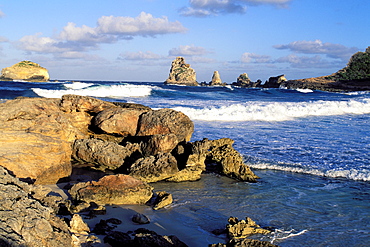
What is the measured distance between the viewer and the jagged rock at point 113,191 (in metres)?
5.30

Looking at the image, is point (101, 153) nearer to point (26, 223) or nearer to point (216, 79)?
point (26, 223)

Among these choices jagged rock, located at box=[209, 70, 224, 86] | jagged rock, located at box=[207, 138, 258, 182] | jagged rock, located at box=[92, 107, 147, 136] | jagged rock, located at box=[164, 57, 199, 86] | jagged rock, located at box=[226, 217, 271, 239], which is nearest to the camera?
jagged rock, located at box=[226, 217, 271, 239]

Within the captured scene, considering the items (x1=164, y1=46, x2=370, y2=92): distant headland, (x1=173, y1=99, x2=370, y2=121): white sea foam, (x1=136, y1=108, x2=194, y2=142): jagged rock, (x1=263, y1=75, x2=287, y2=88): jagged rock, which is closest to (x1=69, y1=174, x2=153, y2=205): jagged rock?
(x1=136, y1=108, x2=194, y2=142): jagged rock

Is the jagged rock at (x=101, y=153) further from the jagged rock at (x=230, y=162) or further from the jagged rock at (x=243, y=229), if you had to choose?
the jagged rock at (x=243, y=229)

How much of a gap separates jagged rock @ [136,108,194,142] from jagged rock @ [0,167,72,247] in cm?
485

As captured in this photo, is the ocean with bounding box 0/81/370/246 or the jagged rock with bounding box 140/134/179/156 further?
the jagged rock with bounding box 140/134/179/156

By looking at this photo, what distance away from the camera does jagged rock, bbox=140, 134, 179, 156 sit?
299 inches

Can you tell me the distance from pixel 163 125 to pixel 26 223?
5.46m

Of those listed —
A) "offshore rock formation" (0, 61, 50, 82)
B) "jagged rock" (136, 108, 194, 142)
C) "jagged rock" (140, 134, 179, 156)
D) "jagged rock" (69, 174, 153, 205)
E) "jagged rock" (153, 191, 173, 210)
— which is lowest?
"jagged rock" (153, 191, 173, 210)

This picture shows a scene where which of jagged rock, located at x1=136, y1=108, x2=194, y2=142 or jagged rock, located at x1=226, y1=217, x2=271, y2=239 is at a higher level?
jagged rock, located at x1=136, y1=108, x2=194, y2=142

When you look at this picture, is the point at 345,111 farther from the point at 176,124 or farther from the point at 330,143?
the point at 176,124

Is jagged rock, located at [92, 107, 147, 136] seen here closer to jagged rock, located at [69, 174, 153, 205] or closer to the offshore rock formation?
jagged rock, located at [69, 174, 153, 205]

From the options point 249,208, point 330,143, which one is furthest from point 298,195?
point 330,143

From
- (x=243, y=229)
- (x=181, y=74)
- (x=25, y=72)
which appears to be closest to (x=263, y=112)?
(x=243, y=229)
